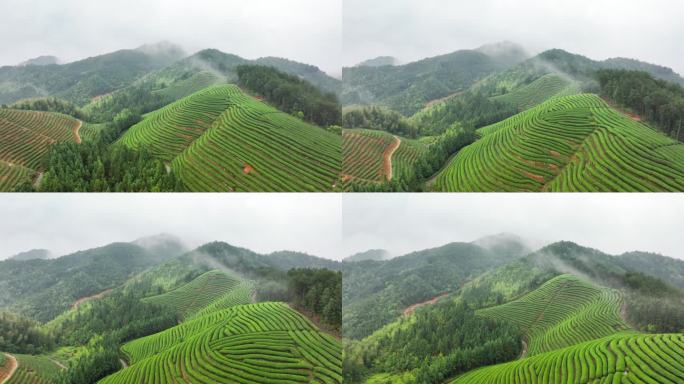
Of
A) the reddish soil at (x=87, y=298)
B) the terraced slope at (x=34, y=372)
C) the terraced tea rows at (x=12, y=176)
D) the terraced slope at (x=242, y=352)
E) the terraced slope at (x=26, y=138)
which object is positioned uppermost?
the terraced slope at (x=26, y=138)

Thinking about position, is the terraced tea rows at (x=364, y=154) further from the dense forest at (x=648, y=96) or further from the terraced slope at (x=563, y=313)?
the dense forest at (x=648, y=96)

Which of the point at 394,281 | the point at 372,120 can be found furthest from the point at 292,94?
the point at 394,281

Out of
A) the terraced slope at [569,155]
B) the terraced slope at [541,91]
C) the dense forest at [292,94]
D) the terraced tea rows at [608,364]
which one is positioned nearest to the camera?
the terraced tea rows at [608,364]

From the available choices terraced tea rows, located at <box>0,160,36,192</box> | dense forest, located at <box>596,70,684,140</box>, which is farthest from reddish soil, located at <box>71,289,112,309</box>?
dense forest, located at <box>596,70,684,140</box>

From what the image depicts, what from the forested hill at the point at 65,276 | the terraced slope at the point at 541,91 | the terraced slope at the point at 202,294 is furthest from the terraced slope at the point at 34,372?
the terraced slope at the point at 541,91

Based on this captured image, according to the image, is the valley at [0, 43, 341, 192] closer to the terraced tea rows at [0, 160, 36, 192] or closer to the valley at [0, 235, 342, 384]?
the terraced tea rows at [0, 160, 36, 192]

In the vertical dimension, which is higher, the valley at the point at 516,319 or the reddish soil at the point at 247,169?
the reddish soil at the point at 247,169

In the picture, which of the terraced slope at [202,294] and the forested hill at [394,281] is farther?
the terraced slope at [202,294]

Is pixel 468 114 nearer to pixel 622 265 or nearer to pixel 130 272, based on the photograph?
pixel 622 265
